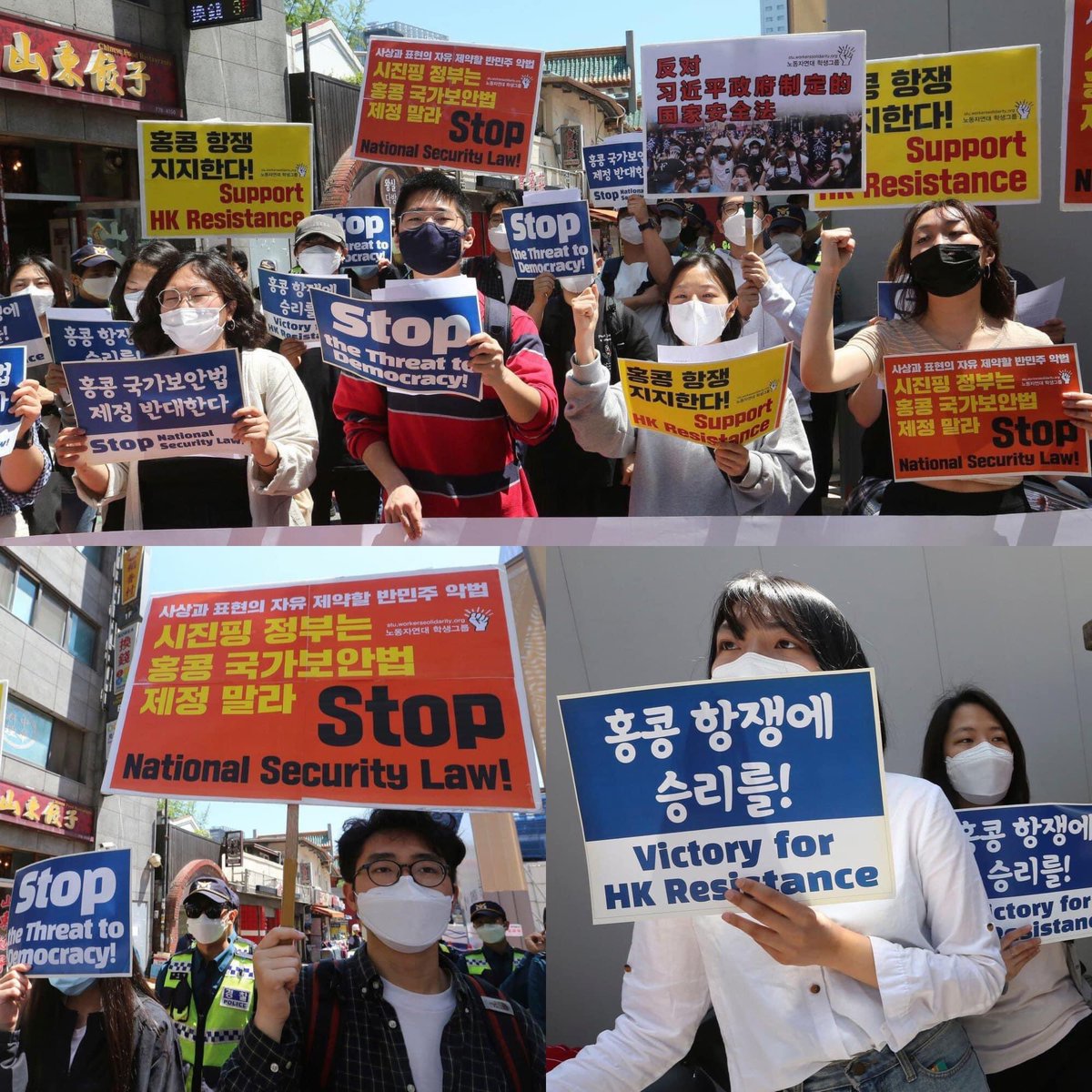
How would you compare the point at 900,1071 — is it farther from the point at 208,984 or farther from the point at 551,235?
the point at 551,235

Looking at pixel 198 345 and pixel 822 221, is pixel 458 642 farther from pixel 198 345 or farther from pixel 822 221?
pixel 822 221

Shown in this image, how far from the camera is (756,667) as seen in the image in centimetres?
275

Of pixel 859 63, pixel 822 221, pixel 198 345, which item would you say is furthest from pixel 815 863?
pixel 822 221

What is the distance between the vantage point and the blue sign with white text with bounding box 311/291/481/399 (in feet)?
12.7

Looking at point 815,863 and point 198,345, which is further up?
point 198,345

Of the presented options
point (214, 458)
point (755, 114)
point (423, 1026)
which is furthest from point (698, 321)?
point (423, 1026)

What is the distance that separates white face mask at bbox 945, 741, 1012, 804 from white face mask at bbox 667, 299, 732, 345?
1660 mm

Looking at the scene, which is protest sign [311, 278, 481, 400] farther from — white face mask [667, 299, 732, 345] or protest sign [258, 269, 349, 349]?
protest sign [258, 269, 349, 349]

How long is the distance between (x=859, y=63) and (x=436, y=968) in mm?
3243

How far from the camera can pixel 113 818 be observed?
3.20 m

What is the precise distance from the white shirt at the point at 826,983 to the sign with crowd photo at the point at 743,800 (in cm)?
17

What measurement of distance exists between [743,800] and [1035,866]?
32.4 inches

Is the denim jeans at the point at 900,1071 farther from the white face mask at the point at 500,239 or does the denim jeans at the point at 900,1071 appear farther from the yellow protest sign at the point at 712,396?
the white face mask at the point at 500,239

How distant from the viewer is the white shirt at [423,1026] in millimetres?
2934
